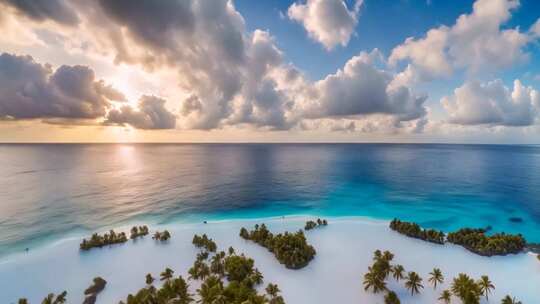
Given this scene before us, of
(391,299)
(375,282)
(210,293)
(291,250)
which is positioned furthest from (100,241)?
(391,299)

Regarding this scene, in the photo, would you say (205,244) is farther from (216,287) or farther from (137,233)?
(216,287)

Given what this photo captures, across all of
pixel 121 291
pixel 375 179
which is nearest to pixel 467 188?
pixel 375 179

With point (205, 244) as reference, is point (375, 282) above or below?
below

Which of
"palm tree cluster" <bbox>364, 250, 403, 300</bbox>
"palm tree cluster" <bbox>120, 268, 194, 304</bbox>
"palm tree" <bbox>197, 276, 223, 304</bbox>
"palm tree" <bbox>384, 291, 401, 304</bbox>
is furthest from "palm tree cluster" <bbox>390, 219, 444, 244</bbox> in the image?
"palm tree cluster" <bbox>120, 268, 194, 304</bbox>

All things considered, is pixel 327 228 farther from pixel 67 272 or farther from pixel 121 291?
pixel 67 272

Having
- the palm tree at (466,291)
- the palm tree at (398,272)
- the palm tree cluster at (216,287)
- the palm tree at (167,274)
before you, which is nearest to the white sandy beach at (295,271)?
the palm tree at (398,272)
